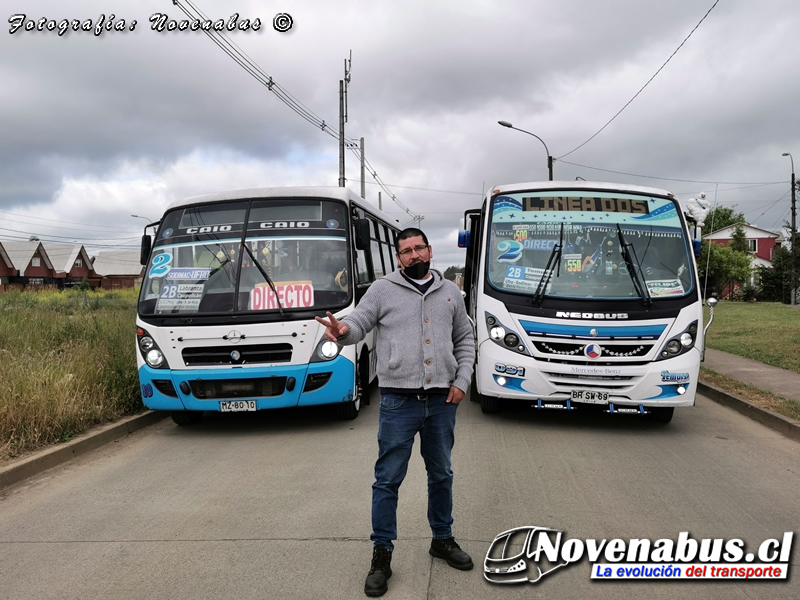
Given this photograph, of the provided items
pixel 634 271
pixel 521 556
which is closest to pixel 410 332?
pixel 521 556

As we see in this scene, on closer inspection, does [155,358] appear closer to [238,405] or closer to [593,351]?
[238,405]

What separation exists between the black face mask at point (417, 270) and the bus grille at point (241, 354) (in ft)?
12.7

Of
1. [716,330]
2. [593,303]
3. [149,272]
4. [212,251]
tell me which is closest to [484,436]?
[593,303]

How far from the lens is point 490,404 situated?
8602 millimetres

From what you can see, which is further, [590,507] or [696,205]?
[696,205]

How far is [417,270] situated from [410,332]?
1.13 feet

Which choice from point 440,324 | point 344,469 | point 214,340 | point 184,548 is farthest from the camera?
point 214,340

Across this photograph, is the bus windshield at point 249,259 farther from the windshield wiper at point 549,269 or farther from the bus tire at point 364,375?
the windshield wiper at point 549,269

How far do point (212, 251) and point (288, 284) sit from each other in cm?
100

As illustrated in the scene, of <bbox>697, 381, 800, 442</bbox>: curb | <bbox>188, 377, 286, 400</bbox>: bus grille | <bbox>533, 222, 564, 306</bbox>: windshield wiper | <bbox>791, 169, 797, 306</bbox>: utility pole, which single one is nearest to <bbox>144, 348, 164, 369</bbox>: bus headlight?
<bbox>188, 377, 286, 400</bbox>: bus grille

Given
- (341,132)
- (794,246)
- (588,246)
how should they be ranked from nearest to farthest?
(588,246) < (341,132) < (794,246)

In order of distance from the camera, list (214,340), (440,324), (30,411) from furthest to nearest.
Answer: (214,340), (30,411), (440,324)

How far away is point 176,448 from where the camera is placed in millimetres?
7383

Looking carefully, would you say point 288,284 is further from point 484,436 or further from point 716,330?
point 716,330
